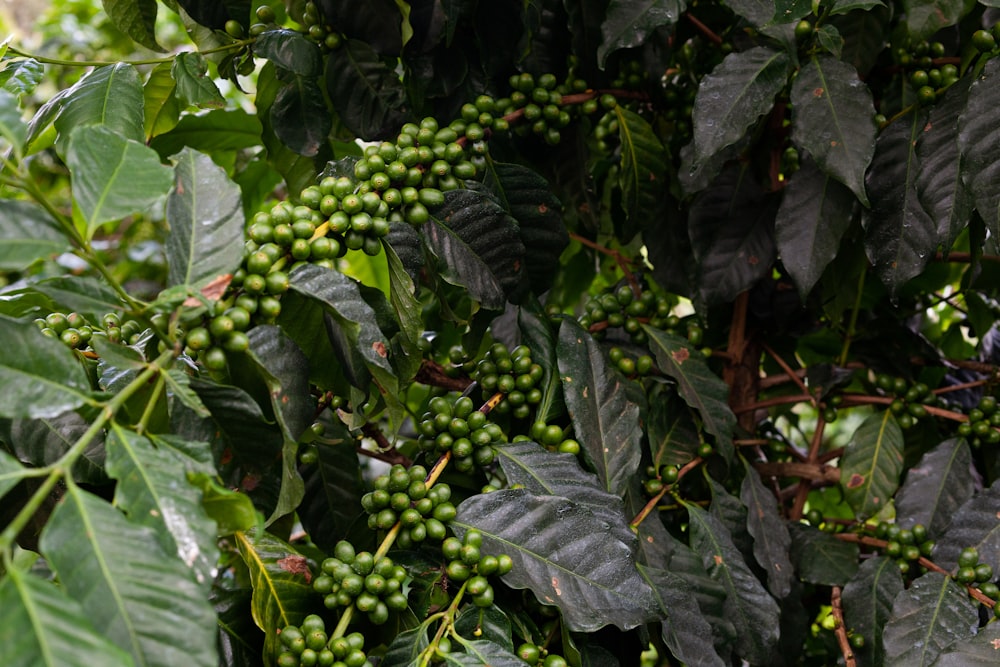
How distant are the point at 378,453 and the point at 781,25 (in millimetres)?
614

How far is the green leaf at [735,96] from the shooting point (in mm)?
847

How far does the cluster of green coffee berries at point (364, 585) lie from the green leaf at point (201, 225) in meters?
0.25

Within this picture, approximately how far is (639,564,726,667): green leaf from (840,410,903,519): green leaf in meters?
0.39

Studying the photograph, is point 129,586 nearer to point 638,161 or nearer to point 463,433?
point 463,433

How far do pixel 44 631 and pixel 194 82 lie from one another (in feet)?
2.06

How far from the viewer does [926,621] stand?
32.8 inches

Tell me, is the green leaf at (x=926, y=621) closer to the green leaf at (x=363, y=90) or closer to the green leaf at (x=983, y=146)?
the green leaf at (x=983, y=146)

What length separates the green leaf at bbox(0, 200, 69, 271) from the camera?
19.1 inches

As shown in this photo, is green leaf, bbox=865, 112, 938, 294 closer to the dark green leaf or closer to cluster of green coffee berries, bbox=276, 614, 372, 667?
the dark green leaf

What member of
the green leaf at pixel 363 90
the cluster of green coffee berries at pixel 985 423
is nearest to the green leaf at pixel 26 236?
the green leaf at pixel 363 90

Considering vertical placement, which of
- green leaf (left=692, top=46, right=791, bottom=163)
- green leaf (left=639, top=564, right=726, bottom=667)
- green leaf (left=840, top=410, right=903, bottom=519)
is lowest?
green leaf (left=840, top=410, right=903, bottom=519)

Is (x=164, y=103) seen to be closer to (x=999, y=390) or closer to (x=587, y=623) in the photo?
(x=587, y=623)

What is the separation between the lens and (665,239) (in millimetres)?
1160

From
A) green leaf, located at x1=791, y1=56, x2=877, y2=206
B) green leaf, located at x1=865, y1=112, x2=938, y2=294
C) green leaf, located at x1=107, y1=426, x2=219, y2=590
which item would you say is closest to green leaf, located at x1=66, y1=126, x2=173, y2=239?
green leaf, located at x1=107, y1=426, x2=219, y2=590
